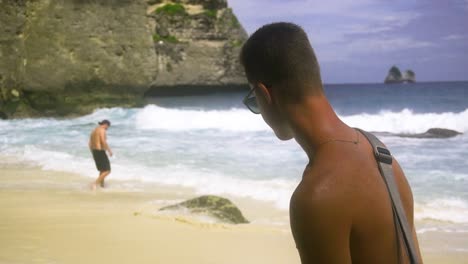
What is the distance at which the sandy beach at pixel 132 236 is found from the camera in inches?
206

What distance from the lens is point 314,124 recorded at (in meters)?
1.38

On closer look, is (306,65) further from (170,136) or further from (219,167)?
(170,136)

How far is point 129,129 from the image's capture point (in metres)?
21.5

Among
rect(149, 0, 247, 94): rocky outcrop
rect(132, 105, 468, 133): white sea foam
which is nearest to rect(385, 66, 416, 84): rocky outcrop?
rect(149, 0, 247, 94): rocky outcrop

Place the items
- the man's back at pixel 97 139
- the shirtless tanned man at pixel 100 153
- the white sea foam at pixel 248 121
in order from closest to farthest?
the shirtless tanned man at pixel 100 153 < the man's back at pixel 97 139 < the white sea foam at pixel 248 121

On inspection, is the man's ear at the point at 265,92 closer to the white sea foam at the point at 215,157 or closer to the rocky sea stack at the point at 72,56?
the white sea foam at the point at 215,157

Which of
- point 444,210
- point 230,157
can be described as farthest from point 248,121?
point 444,210

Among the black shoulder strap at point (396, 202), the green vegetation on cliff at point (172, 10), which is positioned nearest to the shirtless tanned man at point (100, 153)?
the black shoulder strap at point (396, 202)

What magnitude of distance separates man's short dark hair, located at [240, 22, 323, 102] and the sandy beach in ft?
12.7

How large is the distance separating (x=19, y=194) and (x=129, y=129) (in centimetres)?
1316

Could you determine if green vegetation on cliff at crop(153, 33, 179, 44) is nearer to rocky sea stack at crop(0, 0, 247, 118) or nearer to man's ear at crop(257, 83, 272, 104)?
rocky sea stack at crop(0, 0, 247, 118)

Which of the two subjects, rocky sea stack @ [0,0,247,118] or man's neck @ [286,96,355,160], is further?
rocky sea stack @ [0,0,247,118]

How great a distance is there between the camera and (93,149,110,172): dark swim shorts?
978cm

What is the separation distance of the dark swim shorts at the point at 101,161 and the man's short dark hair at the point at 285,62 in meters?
8.63
